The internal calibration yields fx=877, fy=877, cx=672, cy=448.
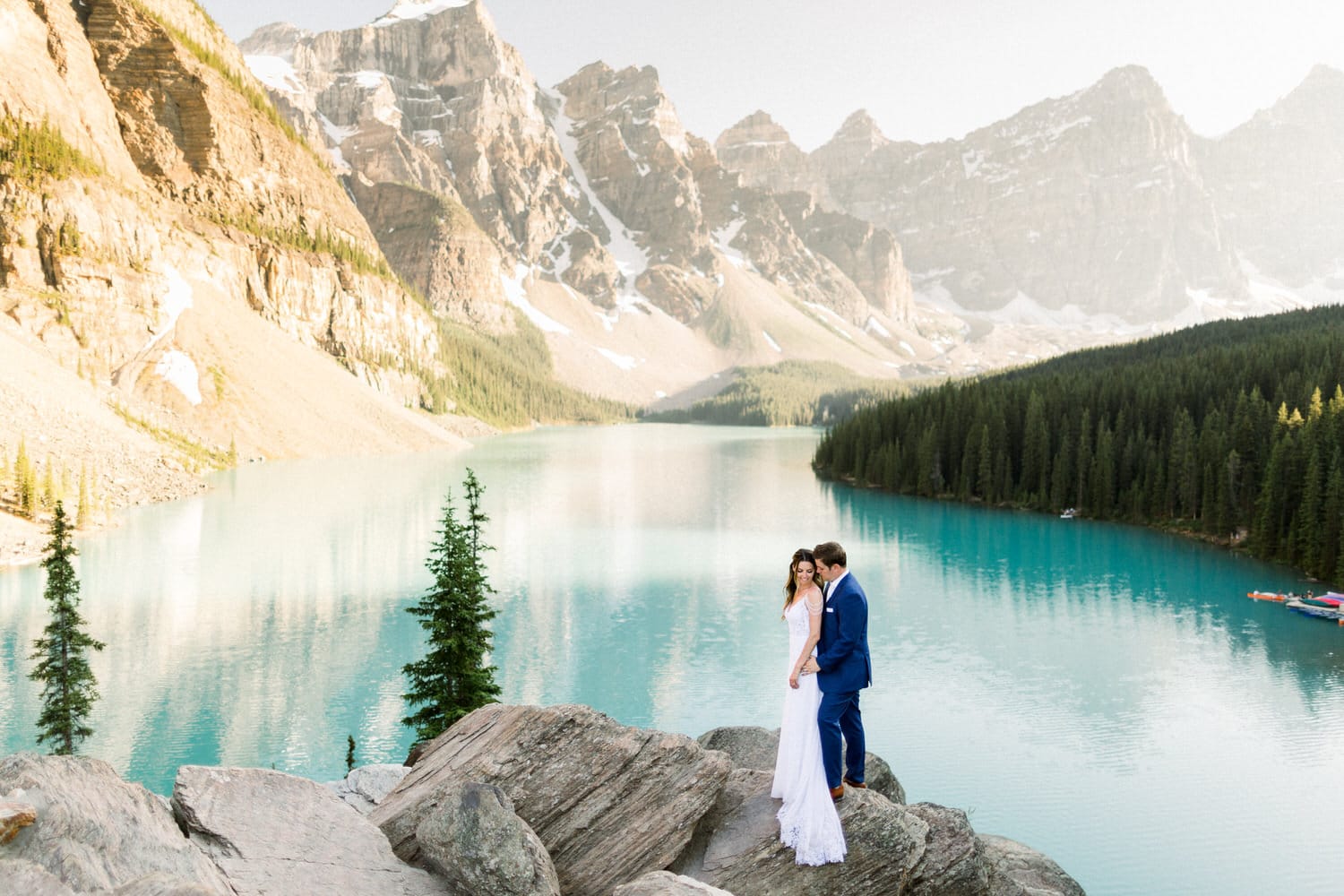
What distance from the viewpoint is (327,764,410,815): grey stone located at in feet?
41.3

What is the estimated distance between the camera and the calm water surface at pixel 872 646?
19.6 metres

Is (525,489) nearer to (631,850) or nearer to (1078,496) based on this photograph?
(1078,496)

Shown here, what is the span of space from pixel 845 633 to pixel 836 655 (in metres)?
0.25

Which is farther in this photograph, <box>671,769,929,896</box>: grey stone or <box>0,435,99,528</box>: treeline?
<box>0,435,99,528</box>: treeline

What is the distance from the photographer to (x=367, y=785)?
43.5ft

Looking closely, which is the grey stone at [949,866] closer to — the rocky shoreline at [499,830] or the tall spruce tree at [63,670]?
the rocky shoreline at [499,830]

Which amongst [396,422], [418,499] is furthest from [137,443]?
[396,422]

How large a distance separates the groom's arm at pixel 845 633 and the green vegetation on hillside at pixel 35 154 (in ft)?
302

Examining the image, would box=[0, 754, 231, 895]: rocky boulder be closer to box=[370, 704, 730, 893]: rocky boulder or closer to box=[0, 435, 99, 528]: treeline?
box=[370, 704, 730, 893]: rocky boulder

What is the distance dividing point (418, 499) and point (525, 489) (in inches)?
465

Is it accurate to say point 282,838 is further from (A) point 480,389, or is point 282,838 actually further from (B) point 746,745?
(A) point 480,389

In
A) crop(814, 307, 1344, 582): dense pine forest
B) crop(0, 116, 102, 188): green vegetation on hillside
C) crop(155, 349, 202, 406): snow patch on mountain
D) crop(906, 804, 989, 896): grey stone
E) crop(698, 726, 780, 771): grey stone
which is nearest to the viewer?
crop(906, 804, 989, 896): grey stone

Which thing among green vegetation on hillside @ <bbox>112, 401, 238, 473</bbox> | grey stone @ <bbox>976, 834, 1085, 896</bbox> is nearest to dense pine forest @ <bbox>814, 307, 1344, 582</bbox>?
grey stone @ <bbox>976, 834, 1085, 896</bbox>

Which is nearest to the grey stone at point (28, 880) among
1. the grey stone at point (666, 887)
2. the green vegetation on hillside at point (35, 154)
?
the grey stone at point (666, 887)
